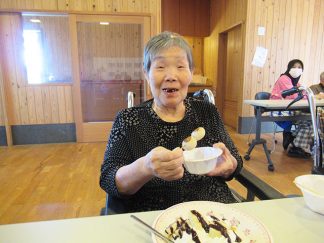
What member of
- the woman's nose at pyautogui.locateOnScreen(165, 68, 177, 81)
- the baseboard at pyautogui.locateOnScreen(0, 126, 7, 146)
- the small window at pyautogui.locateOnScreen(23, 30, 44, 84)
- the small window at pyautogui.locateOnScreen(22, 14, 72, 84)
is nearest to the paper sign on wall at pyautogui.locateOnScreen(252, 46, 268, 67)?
the small window at pyautogui.locateOnScreen(22, 14, 72, 84)

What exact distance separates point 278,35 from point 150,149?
14.0 feet

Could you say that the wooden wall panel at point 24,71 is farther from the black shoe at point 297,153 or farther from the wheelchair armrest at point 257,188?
the wheelchair armrest at point 257,188

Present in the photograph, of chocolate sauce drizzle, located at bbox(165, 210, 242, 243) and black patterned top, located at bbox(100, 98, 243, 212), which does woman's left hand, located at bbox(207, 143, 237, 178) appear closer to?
black patterned top, located at bbox(100, 98, 243, 212)

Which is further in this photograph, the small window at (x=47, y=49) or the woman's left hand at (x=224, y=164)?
the small window at (x=47, y=49)

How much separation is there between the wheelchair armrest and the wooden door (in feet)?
12.2

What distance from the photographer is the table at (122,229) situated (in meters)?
0.54

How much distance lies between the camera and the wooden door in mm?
4523

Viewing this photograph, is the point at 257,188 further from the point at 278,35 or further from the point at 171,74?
the point at 278,35

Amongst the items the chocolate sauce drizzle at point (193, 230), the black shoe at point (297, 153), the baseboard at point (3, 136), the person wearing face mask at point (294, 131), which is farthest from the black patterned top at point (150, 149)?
the baseboard at point (3, 136)

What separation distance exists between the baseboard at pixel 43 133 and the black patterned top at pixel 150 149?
316 cm

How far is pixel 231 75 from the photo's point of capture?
491cm

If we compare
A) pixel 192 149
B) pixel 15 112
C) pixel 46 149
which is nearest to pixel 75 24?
pixel 15 112

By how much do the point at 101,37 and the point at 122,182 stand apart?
3.42 m

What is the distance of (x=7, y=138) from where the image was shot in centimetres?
367
